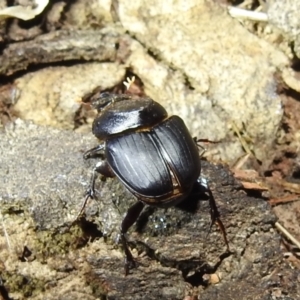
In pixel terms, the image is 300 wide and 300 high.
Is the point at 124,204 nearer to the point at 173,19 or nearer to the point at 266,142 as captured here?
the point at 266,142

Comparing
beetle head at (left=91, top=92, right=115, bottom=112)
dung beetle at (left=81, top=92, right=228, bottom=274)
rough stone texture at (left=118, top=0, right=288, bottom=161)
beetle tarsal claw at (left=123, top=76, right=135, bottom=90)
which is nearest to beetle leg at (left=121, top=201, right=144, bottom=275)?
dung beetle at (left=81, top=92, right=228, bottom=274)

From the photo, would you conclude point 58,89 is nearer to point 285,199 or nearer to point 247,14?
point 247,14

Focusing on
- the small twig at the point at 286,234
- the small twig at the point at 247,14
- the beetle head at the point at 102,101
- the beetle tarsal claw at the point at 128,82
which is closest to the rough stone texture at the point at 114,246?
the small twig at the point at 286,234

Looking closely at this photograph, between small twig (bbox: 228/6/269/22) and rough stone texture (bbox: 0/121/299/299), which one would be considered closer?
rough stone texture (bbox: 0/121/299/299)

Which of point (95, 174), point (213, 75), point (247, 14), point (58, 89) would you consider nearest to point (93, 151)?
point (95, 174)

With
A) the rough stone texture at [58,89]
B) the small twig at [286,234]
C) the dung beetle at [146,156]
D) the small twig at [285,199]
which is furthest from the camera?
the rough stone texture at [58,89]

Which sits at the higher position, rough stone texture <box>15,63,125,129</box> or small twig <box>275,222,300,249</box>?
rough stone texture <box>15,63,125,129</box>

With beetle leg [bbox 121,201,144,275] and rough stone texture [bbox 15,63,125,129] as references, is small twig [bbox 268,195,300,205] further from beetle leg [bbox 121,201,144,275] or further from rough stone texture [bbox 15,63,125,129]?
rough stone texture [bbox 15,63,125,129]

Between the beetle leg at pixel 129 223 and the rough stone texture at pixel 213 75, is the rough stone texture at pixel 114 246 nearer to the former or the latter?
the beetle leg at pixel 129 223
